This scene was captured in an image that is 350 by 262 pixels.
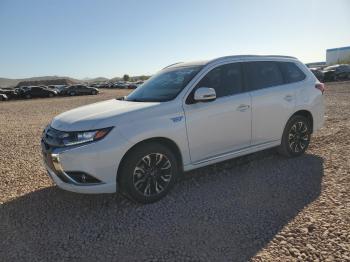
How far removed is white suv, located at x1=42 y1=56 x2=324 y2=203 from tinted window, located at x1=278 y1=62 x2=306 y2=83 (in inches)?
0.8

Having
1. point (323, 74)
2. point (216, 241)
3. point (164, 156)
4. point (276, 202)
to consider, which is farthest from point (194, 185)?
point (323, 74)

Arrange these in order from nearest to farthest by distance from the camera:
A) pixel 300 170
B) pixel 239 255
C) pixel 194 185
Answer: pixel 239 255, pixel 194 185, pixel 300 170

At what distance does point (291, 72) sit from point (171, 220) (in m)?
3.68

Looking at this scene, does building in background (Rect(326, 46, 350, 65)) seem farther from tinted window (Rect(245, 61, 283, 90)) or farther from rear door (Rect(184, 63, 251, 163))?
rear door (Rect(184, 63, 251, 163))

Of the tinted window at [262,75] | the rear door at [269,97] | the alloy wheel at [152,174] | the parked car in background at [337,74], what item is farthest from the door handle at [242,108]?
the parked car in background at [337,74]

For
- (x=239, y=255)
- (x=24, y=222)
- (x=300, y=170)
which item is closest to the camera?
(x=239, y=255)

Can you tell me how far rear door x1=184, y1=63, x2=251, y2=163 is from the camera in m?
4.90

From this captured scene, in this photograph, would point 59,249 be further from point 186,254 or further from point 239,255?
point 239,255

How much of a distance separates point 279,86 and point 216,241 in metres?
3.33

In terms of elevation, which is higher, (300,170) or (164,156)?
(164,156)

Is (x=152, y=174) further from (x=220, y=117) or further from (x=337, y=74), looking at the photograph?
(x=337, y=74)

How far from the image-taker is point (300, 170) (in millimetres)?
5766

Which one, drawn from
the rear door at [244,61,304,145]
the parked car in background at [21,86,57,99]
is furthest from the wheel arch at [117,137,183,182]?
the parked car in background at [21,86,57,99]

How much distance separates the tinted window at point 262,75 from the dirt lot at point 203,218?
1377 mm
